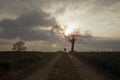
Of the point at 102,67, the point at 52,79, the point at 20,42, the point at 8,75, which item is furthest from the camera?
the point at 20,42

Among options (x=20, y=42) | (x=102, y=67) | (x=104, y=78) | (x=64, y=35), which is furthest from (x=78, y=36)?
(x=104, y=78)

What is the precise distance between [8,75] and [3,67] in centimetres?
443

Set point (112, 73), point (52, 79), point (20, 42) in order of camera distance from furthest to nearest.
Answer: point (20, 42), point (112, 73), point (52, 79)

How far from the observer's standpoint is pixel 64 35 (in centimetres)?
9794

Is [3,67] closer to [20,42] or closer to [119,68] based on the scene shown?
[119,68]

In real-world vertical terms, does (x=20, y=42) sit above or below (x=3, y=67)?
above

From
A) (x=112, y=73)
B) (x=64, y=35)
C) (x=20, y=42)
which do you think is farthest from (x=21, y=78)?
(x=20, y=42)

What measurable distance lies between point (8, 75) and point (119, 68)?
432 inches

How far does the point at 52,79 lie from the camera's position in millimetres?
20656

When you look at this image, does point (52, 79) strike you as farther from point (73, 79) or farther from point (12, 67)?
point (12, 67)

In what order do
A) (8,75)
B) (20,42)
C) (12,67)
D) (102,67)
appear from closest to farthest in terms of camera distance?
1. (8,75)
2. (12,67)
3. (102,67)
4. (20,42)

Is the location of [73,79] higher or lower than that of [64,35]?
lower

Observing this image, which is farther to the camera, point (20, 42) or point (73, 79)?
point (20, 42)

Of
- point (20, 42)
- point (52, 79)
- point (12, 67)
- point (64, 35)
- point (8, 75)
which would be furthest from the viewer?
point (20, 42)
